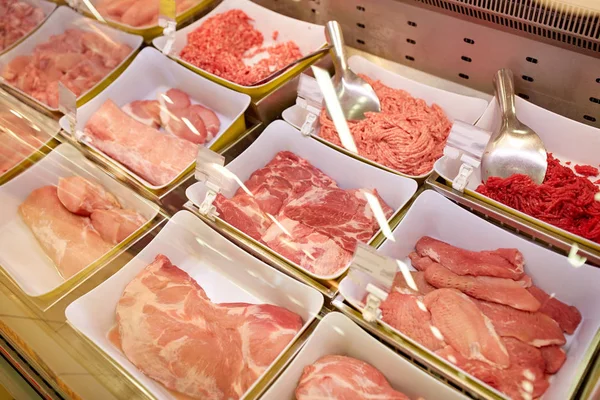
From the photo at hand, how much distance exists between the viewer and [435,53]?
100 inches

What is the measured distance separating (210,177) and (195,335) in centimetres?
63

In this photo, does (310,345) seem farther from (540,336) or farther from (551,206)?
(551,206)

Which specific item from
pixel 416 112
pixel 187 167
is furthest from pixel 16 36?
pixel 416 112

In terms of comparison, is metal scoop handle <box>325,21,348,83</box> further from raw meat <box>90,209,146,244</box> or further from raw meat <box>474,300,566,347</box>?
raw meat <box>474,300,566,347</box>

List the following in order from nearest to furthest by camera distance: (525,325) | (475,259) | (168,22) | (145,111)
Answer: (525,325) < (475,259) < (145,111) < (168,22)

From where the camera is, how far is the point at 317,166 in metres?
2.51

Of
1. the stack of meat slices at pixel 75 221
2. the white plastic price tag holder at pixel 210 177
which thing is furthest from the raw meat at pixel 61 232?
the white plastic price tag holder at pixel 210 177

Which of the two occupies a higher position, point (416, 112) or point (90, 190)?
point (416, 112)

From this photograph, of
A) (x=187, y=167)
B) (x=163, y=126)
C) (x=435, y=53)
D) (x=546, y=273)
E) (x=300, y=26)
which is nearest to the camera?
(x=546, y=273)

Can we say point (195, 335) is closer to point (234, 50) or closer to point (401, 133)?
point (401, 133)

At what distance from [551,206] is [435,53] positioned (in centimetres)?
94

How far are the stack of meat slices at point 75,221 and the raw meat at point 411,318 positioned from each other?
108 cm

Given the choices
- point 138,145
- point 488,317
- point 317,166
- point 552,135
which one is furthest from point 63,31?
point 488,317

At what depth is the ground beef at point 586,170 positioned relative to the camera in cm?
223
